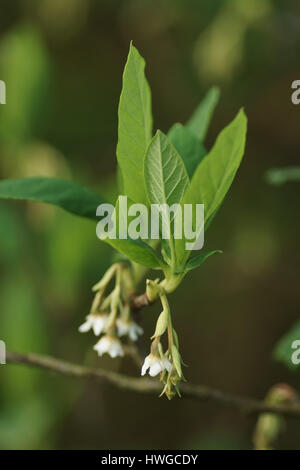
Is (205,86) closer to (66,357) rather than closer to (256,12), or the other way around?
(256,12)

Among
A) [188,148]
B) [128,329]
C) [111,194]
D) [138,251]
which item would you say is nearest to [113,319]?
[128,329]

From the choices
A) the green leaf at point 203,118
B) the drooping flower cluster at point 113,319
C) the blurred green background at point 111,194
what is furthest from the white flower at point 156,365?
the blurred green background at point 111,194

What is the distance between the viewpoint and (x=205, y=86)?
2.09 meters

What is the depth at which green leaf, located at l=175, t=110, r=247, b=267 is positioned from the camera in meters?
0.63

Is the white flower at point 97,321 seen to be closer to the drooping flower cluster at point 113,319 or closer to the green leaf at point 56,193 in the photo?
the drooping flower cluster at point 113,319

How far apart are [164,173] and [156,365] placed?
20 centimetres

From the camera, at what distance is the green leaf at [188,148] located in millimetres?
781

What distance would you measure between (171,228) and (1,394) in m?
1.24

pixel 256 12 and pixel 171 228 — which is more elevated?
pixel 256 12

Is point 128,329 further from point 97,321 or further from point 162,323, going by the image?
point 162,323

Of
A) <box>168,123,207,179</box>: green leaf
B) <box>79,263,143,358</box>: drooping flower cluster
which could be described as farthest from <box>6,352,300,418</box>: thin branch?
<box>168,123,207,179</box>: green leaf
